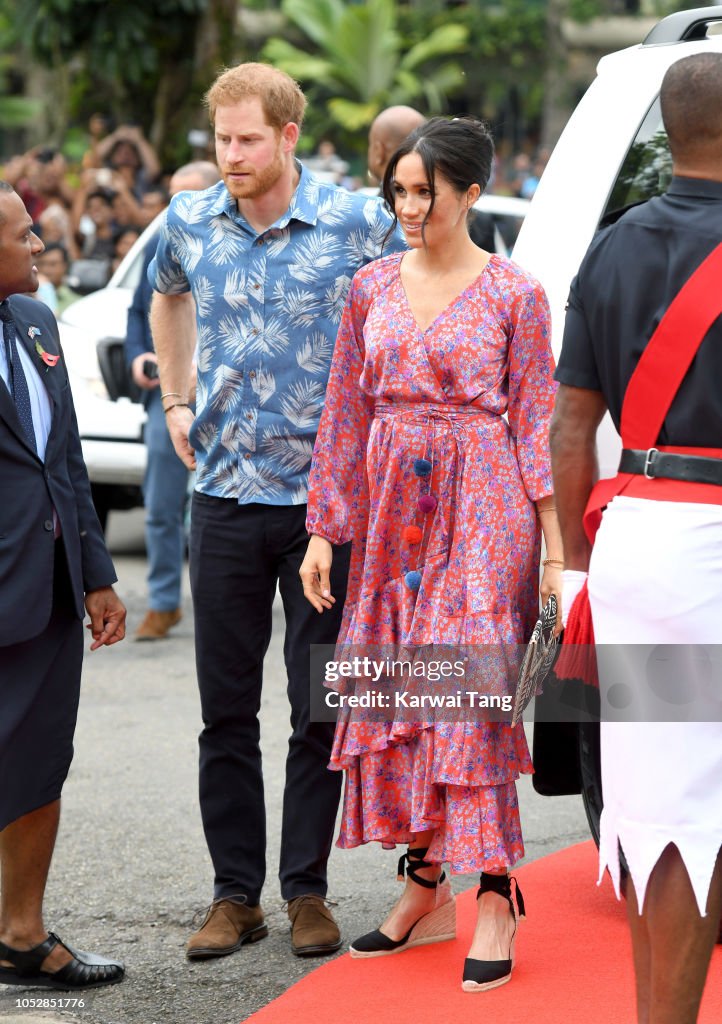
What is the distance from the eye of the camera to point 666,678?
2932mm

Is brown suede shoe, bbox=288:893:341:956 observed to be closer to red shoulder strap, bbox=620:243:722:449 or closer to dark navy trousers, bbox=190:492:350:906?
dark navy trousers, bbox=190:492:350:906

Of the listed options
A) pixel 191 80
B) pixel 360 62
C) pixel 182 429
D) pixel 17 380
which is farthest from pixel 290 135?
pixel 360 62

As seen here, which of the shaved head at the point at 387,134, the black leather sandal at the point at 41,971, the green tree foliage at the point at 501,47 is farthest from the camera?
the green tree foliage at the point at 501,47

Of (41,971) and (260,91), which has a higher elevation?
(260,91)

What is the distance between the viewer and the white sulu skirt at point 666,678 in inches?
113

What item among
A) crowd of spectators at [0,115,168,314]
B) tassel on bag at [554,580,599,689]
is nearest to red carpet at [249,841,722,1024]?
tassel on bag at [554,580,599,689]

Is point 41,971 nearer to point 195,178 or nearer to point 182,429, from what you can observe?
point 182,429

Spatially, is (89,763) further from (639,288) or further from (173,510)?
(639,288)

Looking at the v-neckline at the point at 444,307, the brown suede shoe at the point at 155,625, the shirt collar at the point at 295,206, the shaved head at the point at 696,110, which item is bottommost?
the brown suede shoe at the point at 155,625

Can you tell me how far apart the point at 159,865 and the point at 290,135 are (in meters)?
2.20

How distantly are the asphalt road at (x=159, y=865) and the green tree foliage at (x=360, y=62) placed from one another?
2664 centimetres

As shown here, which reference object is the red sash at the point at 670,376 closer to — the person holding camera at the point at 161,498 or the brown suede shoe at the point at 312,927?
the brown suede shoe at the point at 312,927

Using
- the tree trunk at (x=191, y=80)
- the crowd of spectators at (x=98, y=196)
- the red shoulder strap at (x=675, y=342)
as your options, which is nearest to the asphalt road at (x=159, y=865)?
the red shoulder strap at (x=675, y=342)

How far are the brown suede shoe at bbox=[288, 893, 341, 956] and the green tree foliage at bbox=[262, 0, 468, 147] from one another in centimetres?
2885
